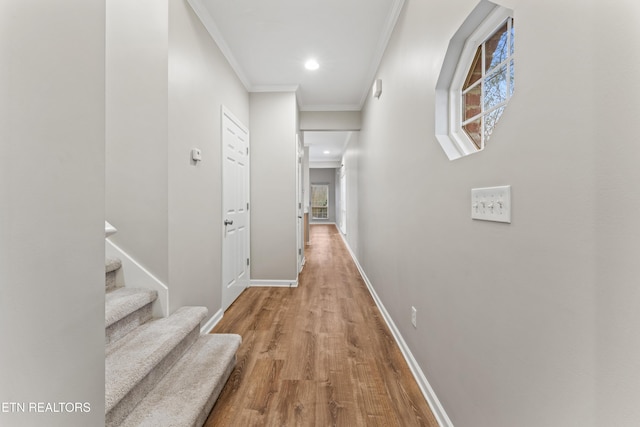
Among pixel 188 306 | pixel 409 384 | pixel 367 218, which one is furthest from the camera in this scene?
pixel 367 218

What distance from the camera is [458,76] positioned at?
4.48ft

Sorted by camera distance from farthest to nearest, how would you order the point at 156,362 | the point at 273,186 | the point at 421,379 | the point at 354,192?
the point at 354,192
the point at 273,186
the point at 421,379
the point at 156,362

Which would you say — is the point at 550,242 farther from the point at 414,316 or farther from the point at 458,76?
the point at 414,316

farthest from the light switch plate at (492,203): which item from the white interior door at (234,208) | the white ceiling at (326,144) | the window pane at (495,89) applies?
the white ceiling at (326,144)

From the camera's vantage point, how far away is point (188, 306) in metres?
2.09

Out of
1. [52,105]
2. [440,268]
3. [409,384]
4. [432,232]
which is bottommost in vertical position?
[409,384]

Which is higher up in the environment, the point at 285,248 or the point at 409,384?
the point at 285,248

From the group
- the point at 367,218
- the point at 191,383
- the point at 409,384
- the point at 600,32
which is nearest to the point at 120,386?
the point at 191,383

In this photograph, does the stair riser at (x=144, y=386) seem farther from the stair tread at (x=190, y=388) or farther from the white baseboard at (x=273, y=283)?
the white baseboard at (x=273, y=283)

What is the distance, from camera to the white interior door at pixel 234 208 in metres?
2.87

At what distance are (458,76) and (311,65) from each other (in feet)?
7.21

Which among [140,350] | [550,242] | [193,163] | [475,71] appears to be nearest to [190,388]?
[140,350]

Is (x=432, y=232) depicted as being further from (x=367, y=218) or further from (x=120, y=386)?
(x=367, y=218)

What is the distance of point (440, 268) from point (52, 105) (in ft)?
4.93
